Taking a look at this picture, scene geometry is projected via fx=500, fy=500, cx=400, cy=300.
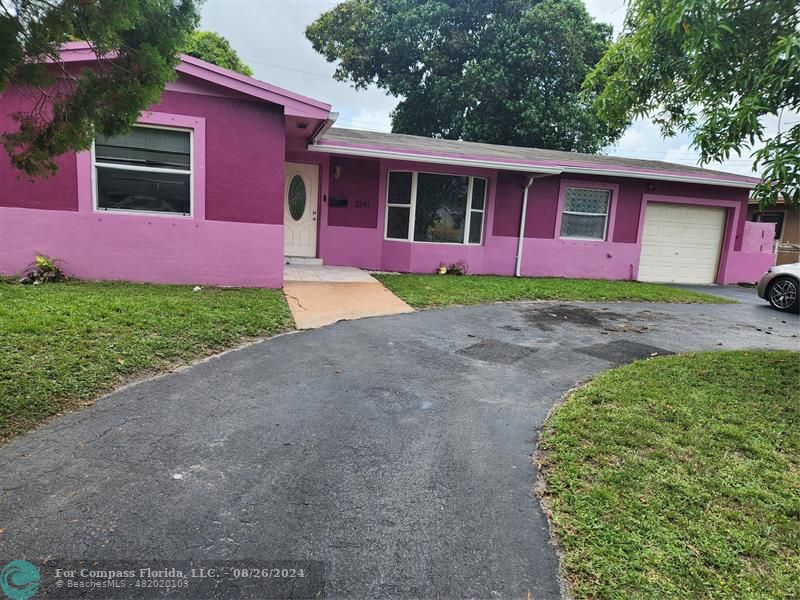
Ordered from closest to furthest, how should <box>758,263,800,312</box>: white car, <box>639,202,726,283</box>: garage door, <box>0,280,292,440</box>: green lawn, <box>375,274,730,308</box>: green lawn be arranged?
<box>0,280,292,440</box>: green lawn
<box>375,274,730,308</box>: green lawn
<box>758,263,800,312</box>: white car
<box>639,202,726,283</box>: garage door

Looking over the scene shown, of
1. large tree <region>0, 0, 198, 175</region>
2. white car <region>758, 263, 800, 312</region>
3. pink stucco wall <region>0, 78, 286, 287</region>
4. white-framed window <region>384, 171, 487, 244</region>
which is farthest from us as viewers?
white-framed window <region>384, 171, 487, 244</region>

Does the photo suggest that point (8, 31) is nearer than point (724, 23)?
Yes

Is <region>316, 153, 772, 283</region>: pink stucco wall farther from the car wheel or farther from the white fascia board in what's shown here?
the car wheel

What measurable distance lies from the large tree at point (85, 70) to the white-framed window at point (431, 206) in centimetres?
830

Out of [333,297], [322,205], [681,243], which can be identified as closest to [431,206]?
[322,205]

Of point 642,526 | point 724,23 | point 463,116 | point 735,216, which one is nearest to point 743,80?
point 724,23

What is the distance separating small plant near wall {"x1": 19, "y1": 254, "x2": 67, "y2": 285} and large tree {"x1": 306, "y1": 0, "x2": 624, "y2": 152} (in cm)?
1787

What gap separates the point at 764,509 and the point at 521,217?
1010 centimetres

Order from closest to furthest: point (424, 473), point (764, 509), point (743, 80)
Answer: point (764, 509) < point (424, 473) < point (743, 80)

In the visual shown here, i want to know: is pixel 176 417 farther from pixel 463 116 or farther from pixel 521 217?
pixel 463 116

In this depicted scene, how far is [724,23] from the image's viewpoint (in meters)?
3.67

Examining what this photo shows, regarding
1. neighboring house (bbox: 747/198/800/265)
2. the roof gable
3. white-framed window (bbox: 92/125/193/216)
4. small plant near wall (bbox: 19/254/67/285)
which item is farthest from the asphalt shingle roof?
small plant near wall (bbox: 19/254/67/285)

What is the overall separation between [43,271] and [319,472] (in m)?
6.90

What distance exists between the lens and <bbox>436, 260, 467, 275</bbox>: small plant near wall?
1163cm
